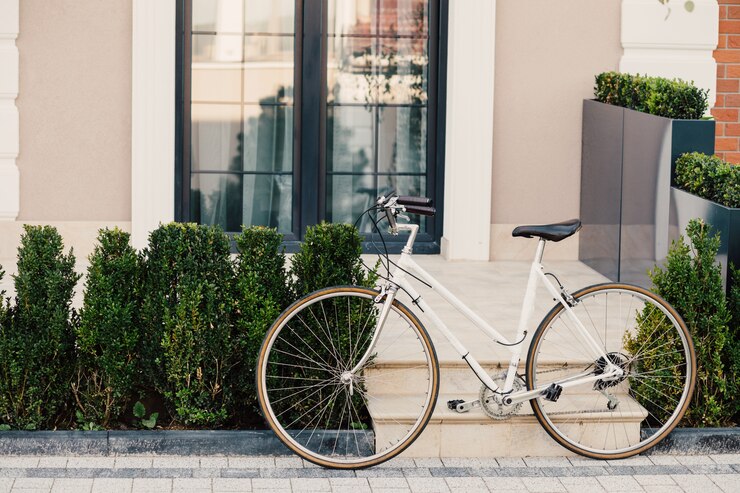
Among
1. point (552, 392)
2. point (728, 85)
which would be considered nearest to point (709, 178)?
point (552, 392)

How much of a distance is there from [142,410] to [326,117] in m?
4.22

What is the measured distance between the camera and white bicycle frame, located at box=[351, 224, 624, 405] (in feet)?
19.1

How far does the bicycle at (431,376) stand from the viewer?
19.1 feet

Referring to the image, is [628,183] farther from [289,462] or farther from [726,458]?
[289,462]

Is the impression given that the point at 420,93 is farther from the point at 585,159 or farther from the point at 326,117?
the point at 585,159

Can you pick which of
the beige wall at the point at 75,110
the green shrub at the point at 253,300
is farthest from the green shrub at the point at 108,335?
the beige wall at the point at 75,110

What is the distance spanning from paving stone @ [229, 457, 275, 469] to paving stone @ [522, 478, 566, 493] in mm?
1159

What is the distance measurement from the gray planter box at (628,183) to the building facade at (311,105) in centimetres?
34

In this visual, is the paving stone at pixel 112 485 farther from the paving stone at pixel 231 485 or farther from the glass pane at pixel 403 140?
the glass pane at pixel 403 140

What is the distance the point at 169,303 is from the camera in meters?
6.19

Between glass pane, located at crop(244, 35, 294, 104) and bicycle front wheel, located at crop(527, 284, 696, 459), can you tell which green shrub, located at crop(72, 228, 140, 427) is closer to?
bicycle front wheel, located at crop(527, 284, 696, 459)

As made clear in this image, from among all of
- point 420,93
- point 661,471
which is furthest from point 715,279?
point 420,93

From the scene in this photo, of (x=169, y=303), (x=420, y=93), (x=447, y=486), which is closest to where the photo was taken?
(x=447, y=486)

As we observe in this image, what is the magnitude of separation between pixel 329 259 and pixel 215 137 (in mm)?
3982
